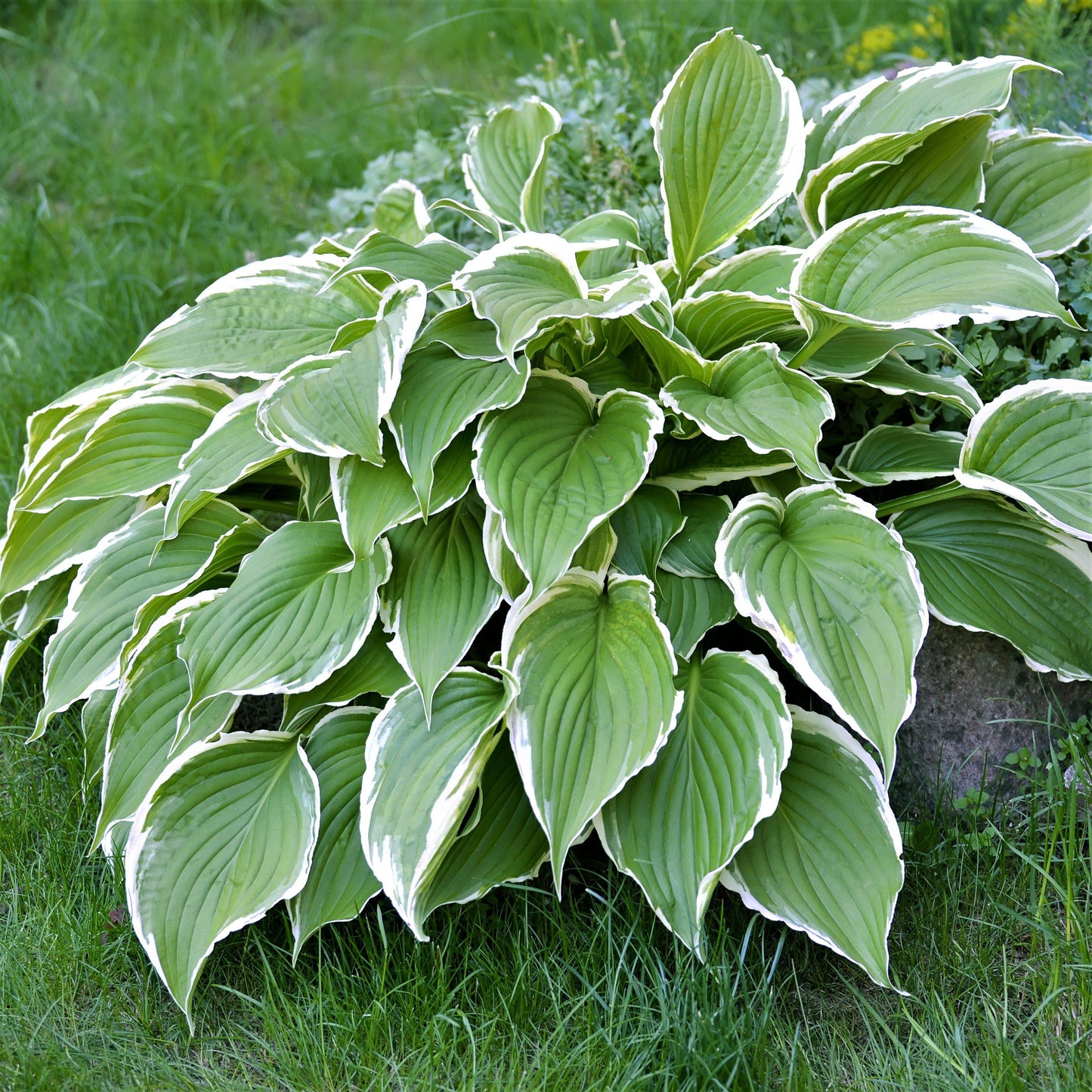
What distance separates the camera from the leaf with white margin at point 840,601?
1.69 meters

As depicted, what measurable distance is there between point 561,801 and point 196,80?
365 cm

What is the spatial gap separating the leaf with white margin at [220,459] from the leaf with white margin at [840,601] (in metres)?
0.80

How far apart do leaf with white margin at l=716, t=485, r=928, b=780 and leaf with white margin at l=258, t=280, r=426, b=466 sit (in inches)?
22.9

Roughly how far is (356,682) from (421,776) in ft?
0.84

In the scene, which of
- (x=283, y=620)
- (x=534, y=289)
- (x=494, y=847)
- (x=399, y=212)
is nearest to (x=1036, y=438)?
(x=534, y=289)

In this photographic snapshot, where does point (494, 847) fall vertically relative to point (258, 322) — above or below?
below

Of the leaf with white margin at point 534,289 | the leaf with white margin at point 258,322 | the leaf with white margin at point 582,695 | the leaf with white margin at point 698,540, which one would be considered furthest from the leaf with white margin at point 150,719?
the leaf with white margin at point 698,540

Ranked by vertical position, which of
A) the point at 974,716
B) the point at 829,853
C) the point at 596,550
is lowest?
the point at 974,716

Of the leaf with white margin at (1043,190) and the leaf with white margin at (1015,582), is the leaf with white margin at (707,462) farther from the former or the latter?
the leaf with white margin at (1043,190)

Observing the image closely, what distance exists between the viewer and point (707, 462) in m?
2.06

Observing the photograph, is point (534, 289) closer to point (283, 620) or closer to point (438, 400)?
point (438, 400)

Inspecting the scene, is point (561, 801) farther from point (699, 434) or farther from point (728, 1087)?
point (699, 434)

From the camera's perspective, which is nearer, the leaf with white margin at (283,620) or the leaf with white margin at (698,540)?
the leaf with white margin at (283,620)

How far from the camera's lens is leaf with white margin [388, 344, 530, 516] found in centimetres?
182
